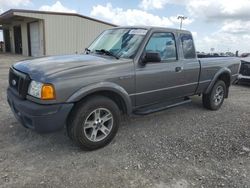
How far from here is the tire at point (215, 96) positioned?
624 centimetres

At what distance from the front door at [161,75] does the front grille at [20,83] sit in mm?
1763

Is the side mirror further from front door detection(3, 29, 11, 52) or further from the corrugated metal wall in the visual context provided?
front door detection(3, 29, 11, 52)

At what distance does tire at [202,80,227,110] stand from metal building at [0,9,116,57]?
18452mm

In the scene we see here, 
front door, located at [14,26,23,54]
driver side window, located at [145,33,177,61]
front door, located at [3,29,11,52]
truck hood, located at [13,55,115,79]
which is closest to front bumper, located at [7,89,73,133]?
truck hood, located at [13,55,115,79]

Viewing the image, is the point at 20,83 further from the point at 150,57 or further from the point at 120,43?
the point at 150,57

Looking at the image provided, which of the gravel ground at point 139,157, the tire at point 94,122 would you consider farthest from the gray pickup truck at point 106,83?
the gravel ground at point 139,157

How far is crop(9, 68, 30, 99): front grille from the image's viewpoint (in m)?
3.62

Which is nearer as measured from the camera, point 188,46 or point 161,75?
point 161,75

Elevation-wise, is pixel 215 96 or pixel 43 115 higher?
pixel 43 115

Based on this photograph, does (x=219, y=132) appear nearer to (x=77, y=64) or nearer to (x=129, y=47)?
(x=129, y=47)

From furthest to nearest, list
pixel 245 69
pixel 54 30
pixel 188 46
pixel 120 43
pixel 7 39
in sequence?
pixel 7 39 → pixel 54 30 → pixel 245 69 → pixel 188 46 → pixel 120 43

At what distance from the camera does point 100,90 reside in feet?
12.6

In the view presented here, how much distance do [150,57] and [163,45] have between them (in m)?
0.79

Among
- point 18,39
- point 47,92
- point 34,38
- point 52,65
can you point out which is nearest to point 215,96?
point 52,65
